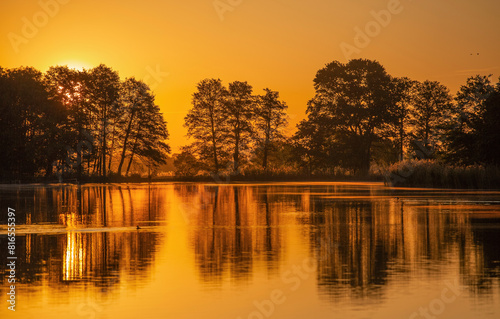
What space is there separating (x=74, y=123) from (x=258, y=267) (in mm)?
90932

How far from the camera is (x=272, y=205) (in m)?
40.0

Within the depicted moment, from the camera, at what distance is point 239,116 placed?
118 metres

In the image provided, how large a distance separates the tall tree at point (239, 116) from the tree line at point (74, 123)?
9940 mm

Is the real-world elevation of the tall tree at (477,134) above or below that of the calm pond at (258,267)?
above

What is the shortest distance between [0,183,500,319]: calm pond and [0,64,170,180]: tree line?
230 feet

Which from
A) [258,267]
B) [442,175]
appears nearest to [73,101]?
[442,175]

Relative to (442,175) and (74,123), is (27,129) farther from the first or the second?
(442,175)

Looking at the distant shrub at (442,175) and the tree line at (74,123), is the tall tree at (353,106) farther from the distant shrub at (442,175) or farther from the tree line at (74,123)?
the distant shrub at (442,175)

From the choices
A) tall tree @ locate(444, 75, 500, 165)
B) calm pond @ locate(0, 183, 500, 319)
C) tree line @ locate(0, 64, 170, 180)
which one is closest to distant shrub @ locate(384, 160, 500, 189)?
tall tree @ locate(444, 75, 500, 165)

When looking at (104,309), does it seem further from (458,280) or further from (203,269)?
(458,280)

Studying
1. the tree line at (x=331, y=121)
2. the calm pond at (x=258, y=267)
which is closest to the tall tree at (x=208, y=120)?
the tree line at (x=331, y=121)

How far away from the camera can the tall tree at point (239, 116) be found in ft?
385

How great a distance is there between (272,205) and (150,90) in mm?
78701

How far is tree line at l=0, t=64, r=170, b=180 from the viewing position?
98.9m
